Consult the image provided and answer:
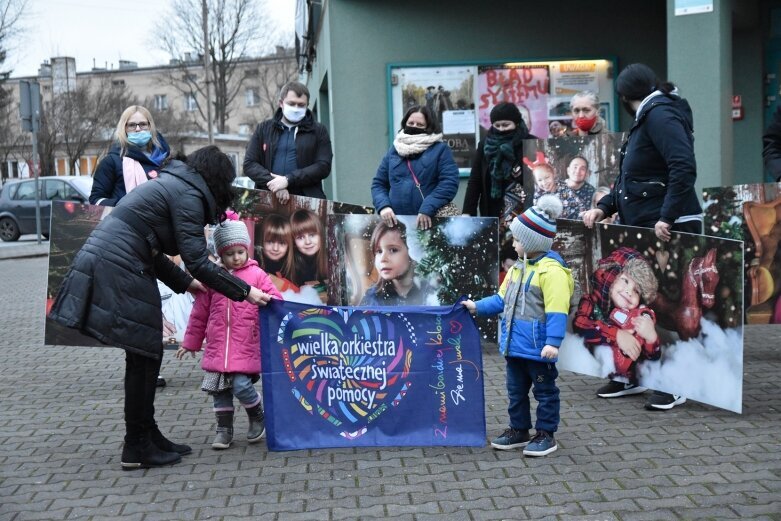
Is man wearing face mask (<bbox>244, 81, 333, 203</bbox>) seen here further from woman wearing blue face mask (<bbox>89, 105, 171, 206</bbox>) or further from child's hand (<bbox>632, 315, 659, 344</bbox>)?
child's hand (<bbox>632, 315, 659, 344</bbox>)

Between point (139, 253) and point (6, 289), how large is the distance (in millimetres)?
11497

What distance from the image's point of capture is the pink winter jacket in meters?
5.27

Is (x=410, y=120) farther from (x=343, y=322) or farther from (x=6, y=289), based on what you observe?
(x=6, y=289)

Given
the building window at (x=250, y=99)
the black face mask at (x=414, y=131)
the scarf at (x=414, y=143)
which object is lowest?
the scarf at (x=414, y=143)

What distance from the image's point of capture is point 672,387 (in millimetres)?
5793

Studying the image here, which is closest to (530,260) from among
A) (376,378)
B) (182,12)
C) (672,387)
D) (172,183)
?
(376,378)

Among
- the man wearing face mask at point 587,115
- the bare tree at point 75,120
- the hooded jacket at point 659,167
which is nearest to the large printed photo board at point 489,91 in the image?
the man wearing face mask at point 587,115

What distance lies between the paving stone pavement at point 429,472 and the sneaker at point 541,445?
6 cm

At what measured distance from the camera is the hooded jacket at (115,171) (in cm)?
680

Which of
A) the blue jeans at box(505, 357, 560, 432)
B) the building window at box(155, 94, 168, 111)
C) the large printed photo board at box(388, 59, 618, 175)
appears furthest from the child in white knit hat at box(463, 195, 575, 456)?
the building window at box(155, 94, 168, 111)

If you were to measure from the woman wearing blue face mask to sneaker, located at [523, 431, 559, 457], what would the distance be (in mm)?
3285

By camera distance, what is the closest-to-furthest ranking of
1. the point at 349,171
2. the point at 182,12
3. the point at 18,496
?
the point at 18,496, the point at 349,171, the point at 182,12

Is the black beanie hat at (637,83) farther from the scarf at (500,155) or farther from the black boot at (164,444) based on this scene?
the black boot at (164,444)

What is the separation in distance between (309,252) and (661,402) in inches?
116
